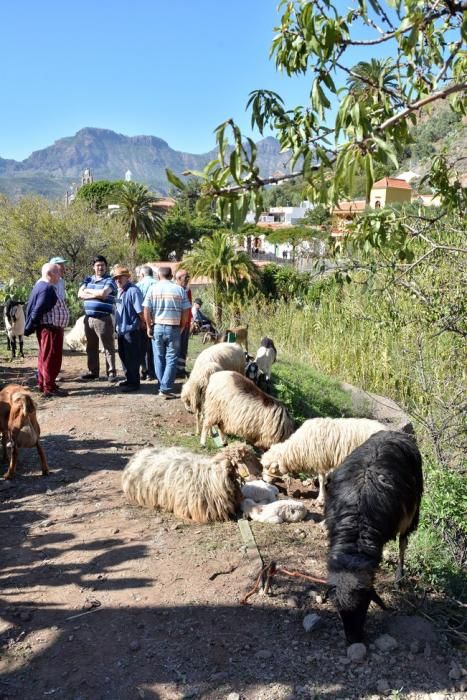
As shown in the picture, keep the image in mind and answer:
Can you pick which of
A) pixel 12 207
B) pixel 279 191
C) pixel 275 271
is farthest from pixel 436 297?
pixel 279 191

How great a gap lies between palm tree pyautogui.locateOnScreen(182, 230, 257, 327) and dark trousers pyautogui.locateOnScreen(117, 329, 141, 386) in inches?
361

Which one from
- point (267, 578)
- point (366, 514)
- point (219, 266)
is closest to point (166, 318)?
point (267, 578)

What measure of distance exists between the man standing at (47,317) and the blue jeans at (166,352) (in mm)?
1265

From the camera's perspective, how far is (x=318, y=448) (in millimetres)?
5688

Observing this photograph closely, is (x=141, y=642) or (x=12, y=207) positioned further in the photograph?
(x=12, y=207)

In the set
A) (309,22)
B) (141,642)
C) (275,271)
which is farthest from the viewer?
(275,271)

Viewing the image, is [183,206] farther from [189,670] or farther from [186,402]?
[186,402]

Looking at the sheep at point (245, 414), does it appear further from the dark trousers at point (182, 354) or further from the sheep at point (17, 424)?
the dark trousers at point (182, 354)

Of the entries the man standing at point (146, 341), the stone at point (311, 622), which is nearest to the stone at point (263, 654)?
the stone at point (311, 622)

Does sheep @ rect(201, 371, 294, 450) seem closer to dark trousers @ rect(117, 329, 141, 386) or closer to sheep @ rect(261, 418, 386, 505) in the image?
sheep @ rect(261, 418, 386, 505)

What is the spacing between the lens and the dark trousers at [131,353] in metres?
8.55

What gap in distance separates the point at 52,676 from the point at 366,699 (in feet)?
5.57

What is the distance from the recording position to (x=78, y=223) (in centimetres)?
2142

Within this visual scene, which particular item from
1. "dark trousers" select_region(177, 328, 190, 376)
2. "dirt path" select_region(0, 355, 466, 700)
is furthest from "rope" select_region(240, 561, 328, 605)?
"dark trousers" select_region(177, 328, 190, 376)
